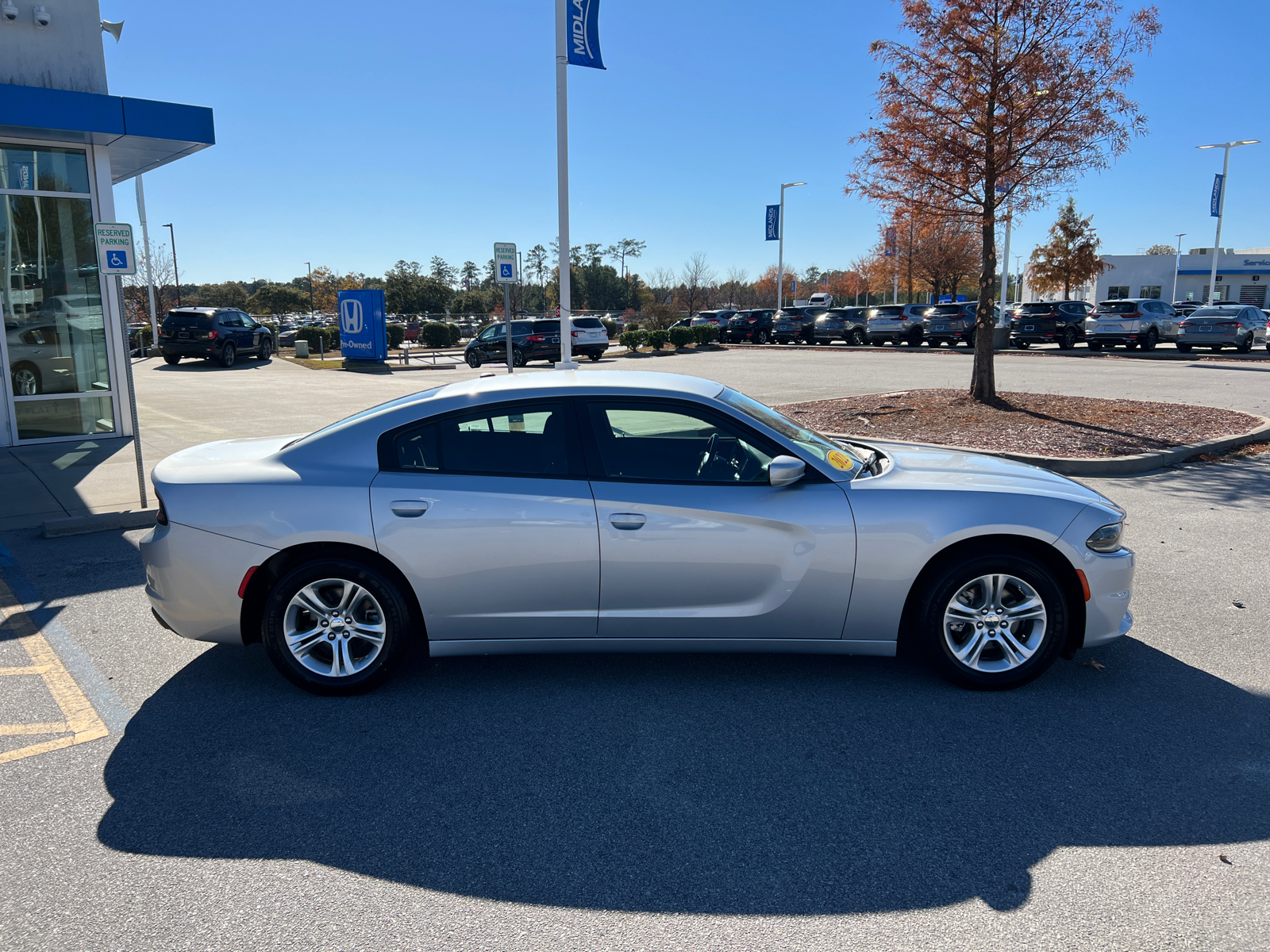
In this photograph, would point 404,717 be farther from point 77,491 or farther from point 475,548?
point 77,491

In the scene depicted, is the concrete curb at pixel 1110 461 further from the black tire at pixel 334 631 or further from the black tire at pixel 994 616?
the black tire at pixel 334 631

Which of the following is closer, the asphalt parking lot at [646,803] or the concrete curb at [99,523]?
the asphalt parking lot at [646,803]

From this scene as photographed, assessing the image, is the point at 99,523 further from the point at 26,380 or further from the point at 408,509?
the point at 26,380

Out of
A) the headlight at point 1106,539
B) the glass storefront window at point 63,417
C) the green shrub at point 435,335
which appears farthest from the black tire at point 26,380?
the green shrub at point 435,335

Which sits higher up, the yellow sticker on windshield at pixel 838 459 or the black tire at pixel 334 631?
the yellow sticker on windshield at pixel 838 459

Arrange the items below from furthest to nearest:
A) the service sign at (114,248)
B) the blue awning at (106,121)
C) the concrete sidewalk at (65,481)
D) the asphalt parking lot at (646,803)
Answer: the blue awning at (106,121) → the concrete sidewalk at (65,481) → the service sign at (114,248) → the asphalt parking lot at (646,803)

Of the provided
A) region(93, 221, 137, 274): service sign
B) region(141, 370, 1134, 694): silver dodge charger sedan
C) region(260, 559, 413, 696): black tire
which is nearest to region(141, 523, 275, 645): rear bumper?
region(141, 370, 1134, 694): silver dodge charger sedan

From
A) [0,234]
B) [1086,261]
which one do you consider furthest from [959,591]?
[1086,261]

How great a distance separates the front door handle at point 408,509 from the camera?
4.13 meters

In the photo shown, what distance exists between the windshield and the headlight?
113cm

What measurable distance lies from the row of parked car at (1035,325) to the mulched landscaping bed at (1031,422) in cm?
1081

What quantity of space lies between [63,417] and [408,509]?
11.0 m

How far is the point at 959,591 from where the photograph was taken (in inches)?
164

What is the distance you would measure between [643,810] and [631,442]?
1727 mm
